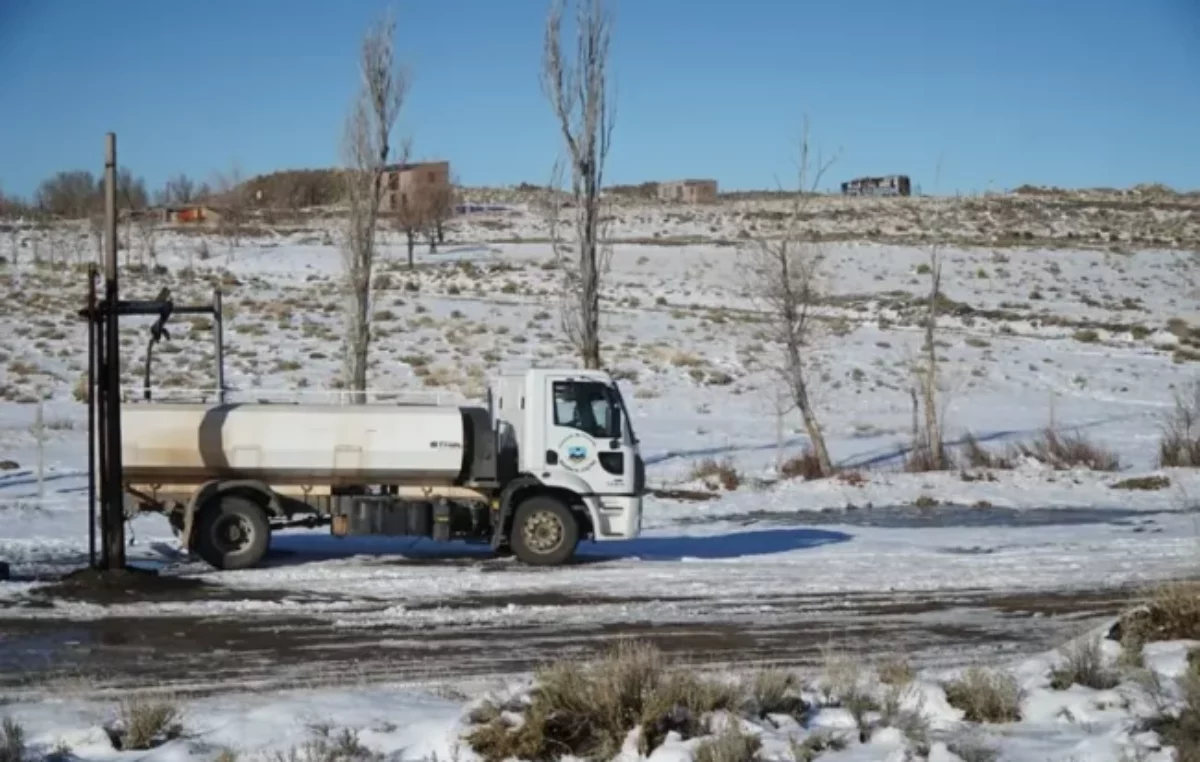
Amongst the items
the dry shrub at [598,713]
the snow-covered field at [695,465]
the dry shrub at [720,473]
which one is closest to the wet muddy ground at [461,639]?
the snow-covered field at [695,465]

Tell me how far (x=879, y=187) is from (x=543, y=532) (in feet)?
440

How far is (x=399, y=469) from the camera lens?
18641 millimetres

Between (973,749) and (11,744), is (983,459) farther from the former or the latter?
(11,744)

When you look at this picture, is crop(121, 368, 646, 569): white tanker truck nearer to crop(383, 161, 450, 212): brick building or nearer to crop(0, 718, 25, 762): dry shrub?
crop(0, 718, 25, 762): dry shrub

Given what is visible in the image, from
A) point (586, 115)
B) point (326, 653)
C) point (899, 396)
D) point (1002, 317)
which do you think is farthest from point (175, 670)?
point (1002, 317)

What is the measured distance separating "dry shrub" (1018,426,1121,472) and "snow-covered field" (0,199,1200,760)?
32.7 inches

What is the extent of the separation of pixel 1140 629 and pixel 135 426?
39.0ft

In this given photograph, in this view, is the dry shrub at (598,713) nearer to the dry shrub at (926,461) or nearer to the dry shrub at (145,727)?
the dry shrub at (145,727)

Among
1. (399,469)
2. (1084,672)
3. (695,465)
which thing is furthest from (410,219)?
(1084,672)

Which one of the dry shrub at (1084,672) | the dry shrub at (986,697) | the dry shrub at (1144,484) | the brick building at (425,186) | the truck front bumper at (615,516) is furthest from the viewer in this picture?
the brick building at (425,186)

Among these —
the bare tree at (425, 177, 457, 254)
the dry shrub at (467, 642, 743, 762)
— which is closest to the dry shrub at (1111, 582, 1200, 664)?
the dry shrub at (467, 642, 743, 762)

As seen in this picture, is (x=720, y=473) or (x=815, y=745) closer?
(x=815, y=745)

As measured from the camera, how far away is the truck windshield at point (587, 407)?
62.7 ft

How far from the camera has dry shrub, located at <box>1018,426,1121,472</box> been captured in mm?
30500
